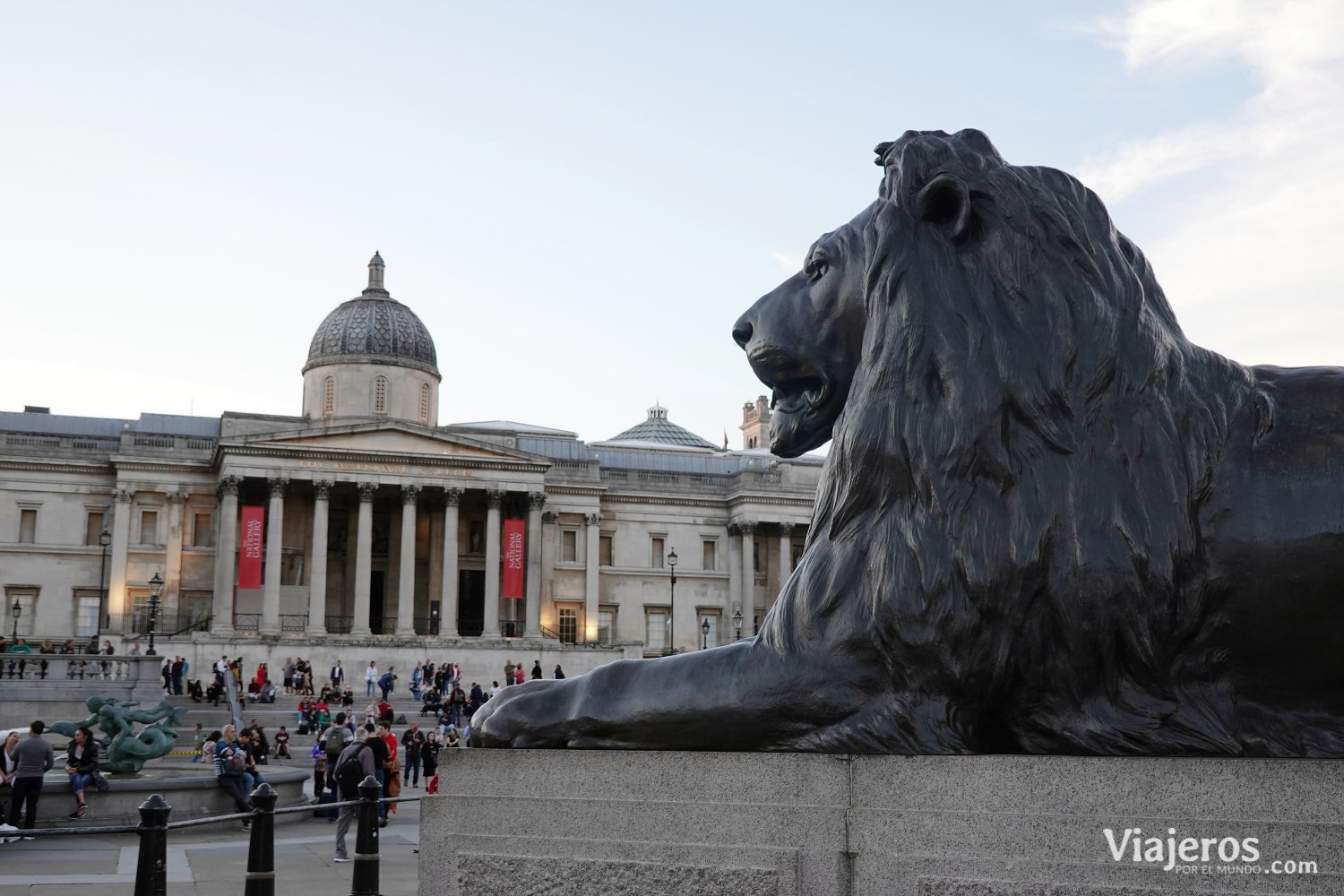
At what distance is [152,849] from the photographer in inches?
229

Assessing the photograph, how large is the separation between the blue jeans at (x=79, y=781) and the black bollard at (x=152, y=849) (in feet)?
35.9

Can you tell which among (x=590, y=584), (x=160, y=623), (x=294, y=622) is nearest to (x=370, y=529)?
(x=294, y=622)

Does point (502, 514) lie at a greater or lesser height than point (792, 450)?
greater

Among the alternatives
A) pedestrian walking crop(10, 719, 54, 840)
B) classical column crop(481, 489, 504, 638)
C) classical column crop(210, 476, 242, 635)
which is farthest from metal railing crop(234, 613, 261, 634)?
pedestrian walking crop(10, 719, 54, 840)

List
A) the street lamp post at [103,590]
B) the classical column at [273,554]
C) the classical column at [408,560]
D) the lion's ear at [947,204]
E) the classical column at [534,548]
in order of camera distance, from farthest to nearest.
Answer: the classical column at [534,548] < the classical column at [408,560] < the classical column at [273,554] < the street lamp post at [103,590] < the lion's ear at [947,204]

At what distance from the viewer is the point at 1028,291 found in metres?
3.18

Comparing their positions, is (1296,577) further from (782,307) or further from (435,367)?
(435,367)

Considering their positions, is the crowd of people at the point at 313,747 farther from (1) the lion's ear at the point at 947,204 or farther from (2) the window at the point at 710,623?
(2) the window at the point at 710,623

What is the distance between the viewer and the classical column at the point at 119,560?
51.1 m

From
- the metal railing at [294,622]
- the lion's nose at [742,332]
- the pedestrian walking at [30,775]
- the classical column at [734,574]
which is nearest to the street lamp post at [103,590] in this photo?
the metal railing at [294,622]

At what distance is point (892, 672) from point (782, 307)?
1001 millimetres

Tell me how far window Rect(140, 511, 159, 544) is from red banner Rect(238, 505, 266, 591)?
15.3 feet

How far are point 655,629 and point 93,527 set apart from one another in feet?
73.9

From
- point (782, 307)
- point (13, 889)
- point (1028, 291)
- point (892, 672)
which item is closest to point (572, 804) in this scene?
point (892, 672)
